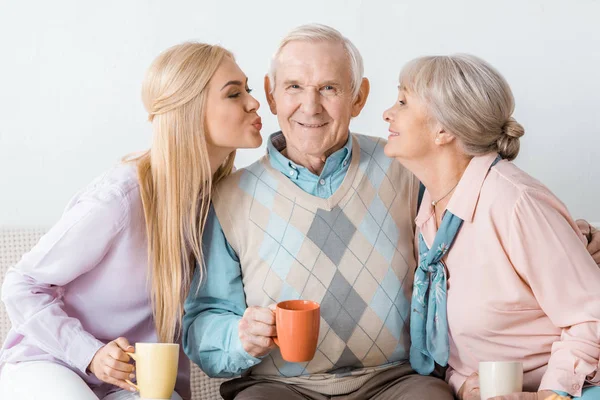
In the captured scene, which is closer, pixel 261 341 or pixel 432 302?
pixel 261 341

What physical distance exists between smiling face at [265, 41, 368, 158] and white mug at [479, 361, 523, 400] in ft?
2.39

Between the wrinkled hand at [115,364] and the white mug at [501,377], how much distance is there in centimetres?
81

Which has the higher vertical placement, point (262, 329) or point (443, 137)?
point (443, 137)

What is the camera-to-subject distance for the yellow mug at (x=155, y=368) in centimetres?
174

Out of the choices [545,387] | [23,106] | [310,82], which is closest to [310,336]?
[545,387]

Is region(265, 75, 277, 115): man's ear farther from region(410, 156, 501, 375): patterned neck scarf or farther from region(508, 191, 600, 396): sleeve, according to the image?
region(508, 191, 600, 396): sleeve

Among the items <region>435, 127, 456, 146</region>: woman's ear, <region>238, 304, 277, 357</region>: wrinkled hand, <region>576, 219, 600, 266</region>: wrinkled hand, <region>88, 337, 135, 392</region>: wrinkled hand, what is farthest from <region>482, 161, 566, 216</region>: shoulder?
<region>88, 337, 135, 392</region>: wrinkled hand

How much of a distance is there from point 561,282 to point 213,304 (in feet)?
2.86

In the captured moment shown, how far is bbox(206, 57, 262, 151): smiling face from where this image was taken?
2041mm

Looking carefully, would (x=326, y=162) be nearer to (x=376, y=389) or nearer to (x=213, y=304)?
(x=213, y=304)

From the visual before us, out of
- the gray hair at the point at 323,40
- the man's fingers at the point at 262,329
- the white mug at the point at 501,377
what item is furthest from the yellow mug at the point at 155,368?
the gray hair at the point at 323,40

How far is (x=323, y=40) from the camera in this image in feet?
6.77

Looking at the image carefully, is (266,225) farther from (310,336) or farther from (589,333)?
(589,333)

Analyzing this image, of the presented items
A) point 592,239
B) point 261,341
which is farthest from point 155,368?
point 592,239
